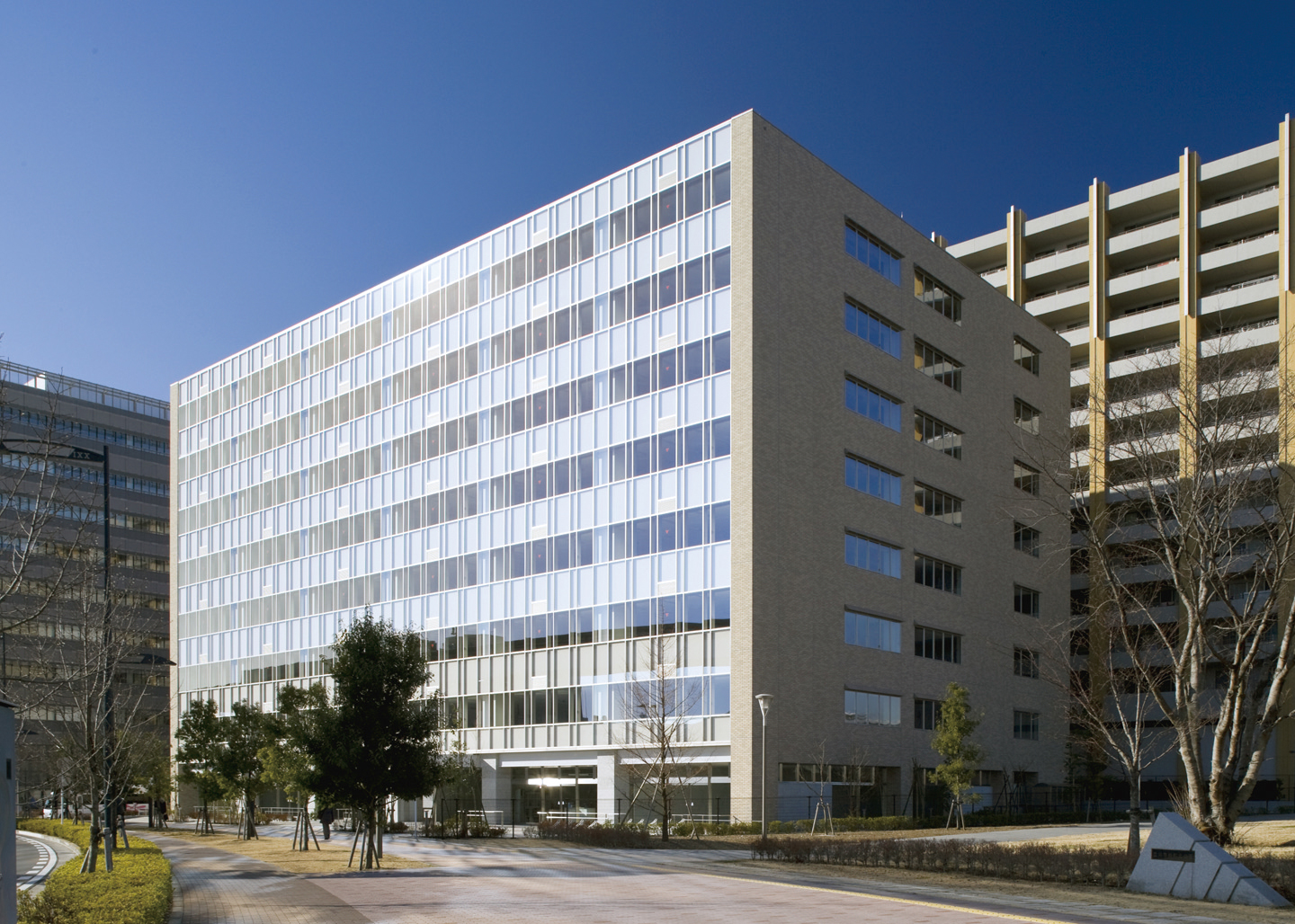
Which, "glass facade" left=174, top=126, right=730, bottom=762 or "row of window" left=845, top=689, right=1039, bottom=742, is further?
"row of window" left=845, top=689, right=1039, bottom=742

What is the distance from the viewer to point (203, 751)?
183ft

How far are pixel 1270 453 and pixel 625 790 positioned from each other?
30692 millimetres

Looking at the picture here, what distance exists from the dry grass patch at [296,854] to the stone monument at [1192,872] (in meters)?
18.3

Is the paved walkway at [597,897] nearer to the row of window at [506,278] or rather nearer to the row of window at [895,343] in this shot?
the row of window at [506,278]

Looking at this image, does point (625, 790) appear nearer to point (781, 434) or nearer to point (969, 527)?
point (781, 434)

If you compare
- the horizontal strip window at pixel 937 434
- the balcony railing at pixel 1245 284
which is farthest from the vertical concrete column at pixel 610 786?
the balcony railing at pixel 1245 284

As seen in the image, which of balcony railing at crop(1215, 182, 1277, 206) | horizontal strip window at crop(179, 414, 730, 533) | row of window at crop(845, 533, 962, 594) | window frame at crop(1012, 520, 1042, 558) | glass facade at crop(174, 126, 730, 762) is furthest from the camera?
balcony railing at crop(1215, 182, 1277, 206)

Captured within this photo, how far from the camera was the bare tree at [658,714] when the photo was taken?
1843 inches

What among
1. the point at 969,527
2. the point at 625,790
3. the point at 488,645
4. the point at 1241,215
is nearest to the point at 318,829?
the point at 488,645

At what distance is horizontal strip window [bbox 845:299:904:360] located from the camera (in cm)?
5434

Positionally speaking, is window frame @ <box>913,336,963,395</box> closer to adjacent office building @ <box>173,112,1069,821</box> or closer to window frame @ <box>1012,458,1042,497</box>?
adjacent office building @ <box>173,112,1069,821</box>

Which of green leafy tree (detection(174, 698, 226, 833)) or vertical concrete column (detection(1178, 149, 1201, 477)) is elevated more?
vertical concrete column (detection(1178, 149, 1201, 477))

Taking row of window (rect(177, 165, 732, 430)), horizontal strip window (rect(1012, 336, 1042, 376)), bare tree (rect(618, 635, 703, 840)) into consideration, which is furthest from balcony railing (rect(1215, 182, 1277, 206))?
bare tree (rect(618, 635, 703, 840))

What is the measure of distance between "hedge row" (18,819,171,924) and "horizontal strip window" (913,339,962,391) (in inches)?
1703
